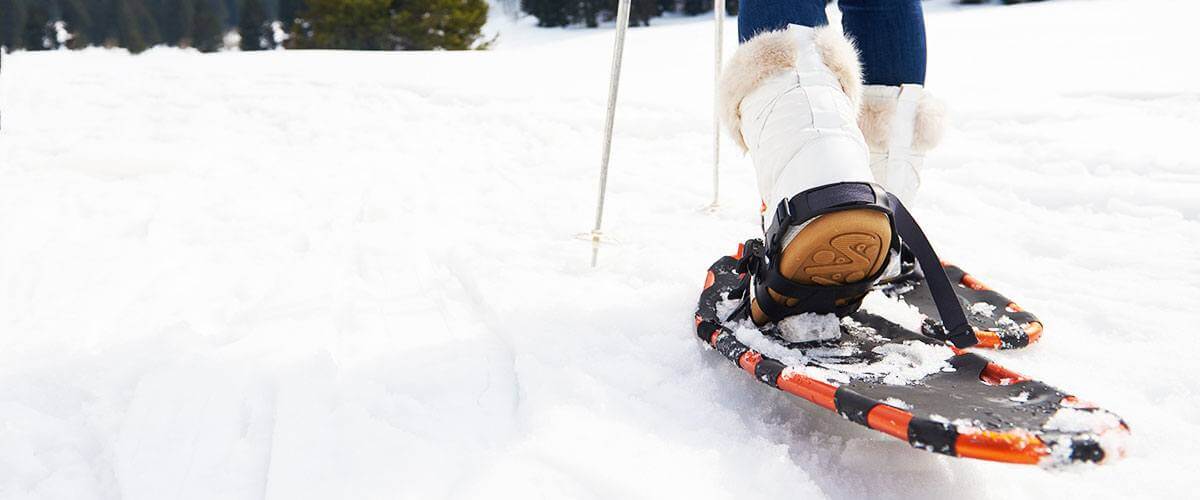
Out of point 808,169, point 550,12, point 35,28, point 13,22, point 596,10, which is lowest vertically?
point 808,169

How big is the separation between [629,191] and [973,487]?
1.94 m

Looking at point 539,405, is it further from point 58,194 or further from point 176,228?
point 58,194

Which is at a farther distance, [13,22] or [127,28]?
[127,28]

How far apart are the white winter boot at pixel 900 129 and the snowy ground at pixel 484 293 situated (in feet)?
1.40

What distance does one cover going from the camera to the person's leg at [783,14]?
135 cm

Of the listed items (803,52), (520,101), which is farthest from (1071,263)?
(520,101)

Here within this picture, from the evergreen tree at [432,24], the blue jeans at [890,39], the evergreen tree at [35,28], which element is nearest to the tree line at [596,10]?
the evergreen tree at [432,24]

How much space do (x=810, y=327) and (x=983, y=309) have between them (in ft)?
1.54

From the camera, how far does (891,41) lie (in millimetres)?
1545

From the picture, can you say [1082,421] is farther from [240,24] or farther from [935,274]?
[240,24]

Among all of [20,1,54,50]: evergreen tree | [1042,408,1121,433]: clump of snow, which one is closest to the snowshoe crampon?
[1042,408,1121,433]: clump of snow

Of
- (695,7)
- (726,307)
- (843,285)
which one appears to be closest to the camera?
(843,285)

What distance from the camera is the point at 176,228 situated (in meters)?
2.10

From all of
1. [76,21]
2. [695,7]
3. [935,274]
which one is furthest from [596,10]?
[935,274]
